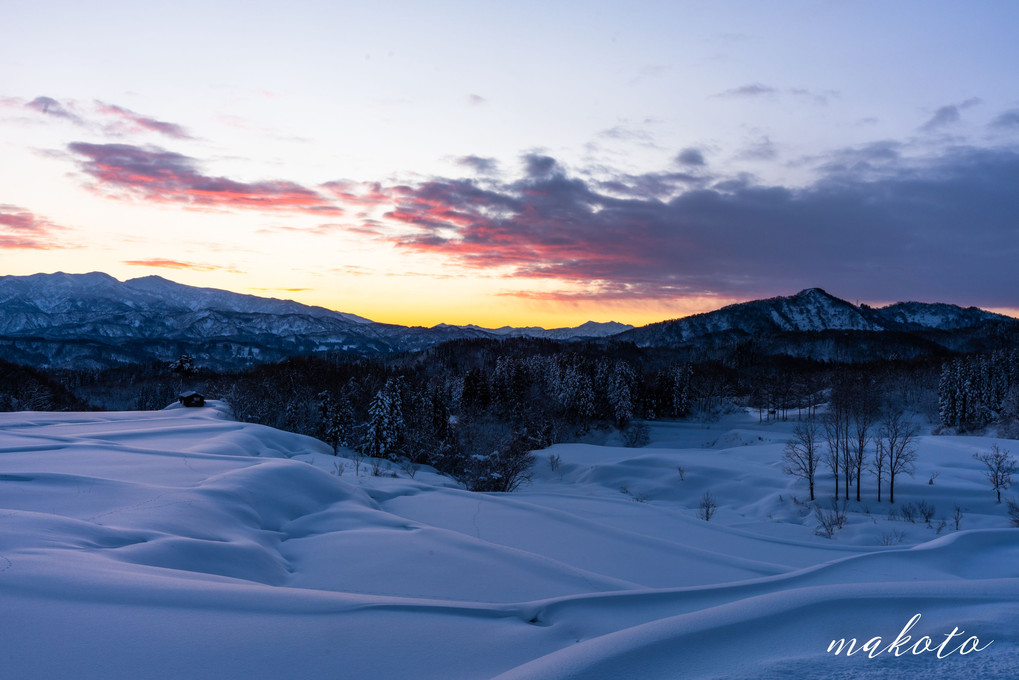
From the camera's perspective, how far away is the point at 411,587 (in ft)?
19.0

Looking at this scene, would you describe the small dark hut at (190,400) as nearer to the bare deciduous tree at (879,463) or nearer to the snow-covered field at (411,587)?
the snow-covered field at (411,587)

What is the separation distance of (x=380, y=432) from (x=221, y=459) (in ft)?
130

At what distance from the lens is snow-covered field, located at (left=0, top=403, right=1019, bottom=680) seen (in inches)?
136

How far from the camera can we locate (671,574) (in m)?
7.44

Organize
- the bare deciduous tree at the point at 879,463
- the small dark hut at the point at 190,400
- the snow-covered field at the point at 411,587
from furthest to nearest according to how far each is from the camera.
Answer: the small dark hut at the point at 190,400 < the bare deciduous tree at the point at 879,463 < the snow-covered field at the point at 411,587

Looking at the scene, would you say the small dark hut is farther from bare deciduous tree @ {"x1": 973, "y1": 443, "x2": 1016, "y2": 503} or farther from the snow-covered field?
bare deciduous tree @ {"x1": 973, "y1": 443, "x2": 1016, "y2": 503}

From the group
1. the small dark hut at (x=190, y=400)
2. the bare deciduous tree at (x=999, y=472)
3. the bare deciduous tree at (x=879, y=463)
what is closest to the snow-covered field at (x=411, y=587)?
the bare deciduous tree at (x=879, y=463)

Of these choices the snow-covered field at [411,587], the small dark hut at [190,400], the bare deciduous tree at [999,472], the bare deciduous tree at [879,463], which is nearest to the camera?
the snow-covered field at [411,587]

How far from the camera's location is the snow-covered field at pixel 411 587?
11.3ft

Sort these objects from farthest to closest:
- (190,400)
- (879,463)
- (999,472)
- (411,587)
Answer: (190,400) → (879,463) → (999,472) → (411,587)

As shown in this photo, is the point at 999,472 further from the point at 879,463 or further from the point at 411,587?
the point at 411,587

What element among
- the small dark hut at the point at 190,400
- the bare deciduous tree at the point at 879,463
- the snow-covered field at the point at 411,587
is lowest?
the bare deciduous tree at the point at 879,463

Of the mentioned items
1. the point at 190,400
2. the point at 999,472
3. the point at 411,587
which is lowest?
the point at 999,472

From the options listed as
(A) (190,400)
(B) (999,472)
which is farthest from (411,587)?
(A) (190,400)
